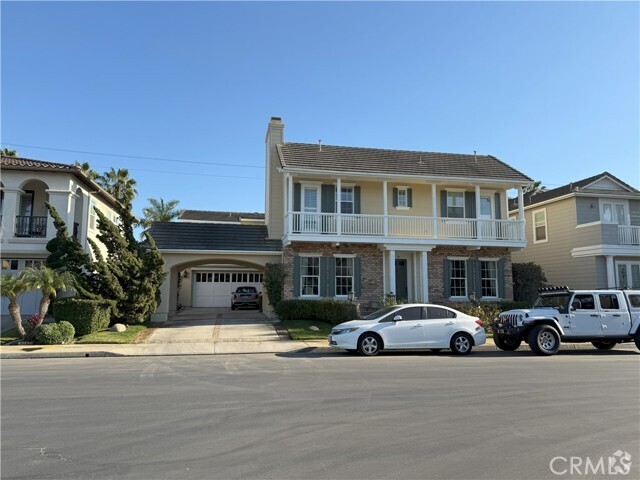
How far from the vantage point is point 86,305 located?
15.8 m

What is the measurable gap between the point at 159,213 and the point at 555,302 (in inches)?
1423

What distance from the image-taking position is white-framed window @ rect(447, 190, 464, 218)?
2262cm

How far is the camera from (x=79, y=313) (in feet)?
51.2

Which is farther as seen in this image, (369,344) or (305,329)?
(305,329)

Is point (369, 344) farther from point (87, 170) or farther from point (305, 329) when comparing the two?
point (87, 170)

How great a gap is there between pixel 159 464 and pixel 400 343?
30.1 ft

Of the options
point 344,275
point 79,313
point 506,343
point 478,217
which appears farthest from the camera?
point 478,217

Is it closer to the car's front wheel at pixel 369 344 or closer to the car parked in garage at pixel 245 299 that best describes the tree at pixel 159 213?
the car parked in garage at pixel 245 299

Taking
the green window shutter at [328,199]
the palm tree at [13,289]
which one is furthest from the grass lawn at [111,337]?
the green window shutter at [328,199]

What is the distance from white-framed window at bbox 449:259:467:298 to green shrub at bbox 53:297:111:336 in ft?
49.9

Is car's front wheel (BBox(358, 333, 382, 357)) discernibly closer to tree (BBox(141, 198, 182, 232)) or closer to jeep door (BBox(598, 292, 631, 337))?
jeep door (BBox(598, 292, 631, 337))

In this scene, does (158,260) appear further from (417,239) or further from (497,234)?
(497,234)

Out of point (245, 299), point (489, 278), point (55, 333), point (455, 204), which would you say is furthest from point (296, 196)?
point (55, 333)

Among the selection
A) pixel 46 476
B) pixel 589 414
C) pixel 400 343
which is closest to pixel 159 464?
pixel 46 476
